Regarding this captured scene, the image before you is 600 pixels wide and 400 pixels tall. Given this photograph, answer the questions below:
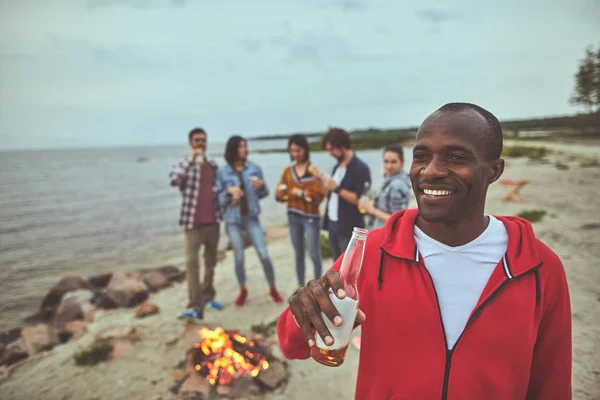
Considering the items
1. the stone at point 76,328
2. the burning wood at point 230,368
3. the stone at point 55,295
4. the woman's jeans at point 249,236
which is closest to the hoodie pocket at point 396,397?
the burning wood at point 230,368

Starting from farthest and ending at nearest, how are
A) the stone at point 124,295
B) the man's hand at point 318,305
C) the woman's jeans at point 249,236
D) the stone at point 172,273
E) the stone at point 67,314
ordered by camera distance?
the stone at point 172,273 → the stone at point 124,295 → the stone at point 67,314 → the woman's jeans at point 249,236 → the man's hand at point 318,305

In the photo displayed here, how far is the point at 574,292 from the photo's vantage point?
5453mm

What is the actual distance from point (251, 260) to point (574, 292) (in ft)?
22.0

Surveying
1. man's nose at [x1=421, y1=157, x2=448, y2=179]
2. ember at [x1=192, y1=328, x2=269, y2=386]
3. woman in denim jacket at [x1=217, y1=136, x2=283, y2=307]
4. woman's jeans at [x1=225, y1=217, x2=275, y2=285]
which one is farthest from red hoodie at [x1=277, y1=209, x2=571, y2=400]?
woman's jeans at [x1=225, y1=217, x2=275, y2=285]

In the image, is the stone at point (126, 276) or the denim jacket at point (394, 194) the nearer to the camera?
the denim jacket at point (394, 194)

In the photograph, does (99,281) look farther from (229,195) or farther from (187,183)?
(229,195)

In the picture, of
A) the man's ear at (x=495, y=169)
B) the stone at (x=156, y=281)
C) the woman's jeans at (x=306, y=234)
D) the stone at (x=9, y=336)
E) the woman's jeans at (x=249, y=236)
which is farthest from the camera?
the stone at (x=156, y=281)

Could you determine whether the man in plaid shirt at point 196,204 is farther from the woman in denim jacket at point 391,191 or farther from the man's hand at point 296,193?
the woman in denim jacket at point 391,191

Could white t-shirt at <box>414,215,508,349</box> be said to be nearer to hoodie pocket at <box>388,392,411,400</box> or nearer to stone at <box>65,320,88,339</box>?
hoodie pocket at <box>388,392,411,400</box>

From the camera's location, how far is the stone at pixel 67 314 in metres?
6.93

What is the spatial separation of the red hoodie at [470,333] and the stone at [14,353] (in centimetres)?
616

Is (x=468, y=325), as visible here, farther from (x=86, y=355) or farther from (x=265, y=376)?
(x=86, y=355)

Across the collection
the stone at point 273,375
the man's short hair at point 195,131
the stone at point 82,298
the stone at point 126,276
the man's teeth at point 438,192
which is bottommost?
the stone at point 82,298

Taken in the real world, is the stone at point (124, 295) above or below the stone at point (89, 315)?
above
